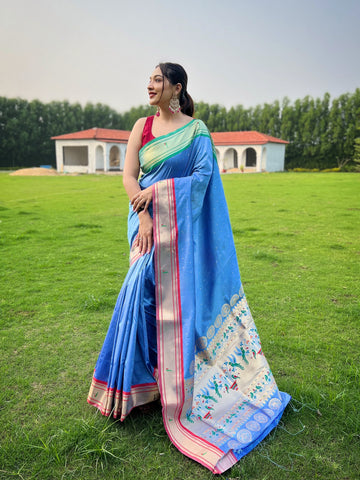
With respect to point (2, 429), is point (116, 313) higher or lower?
higher

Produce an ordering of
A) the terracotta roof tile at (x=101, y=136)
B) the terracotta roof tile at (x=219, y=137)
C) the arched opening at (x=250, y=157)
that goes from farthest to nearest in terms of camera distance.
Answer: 1. the arched opening at (x=250, y=157)
2. the terracotta roof tile at (x=219, y=137)
3. the terracotta roof tile at (x=101, y=136)

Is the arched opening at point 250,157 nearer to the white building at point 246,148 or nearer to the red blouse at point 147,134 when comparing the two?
the white building at point 246,148

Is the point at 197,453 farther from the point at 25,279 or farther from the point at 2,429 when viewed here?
the point at 25,279

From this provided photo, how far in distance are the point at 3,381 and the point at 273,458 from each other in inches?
72.6

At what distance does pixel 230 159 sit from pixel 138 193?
3637 centimetres

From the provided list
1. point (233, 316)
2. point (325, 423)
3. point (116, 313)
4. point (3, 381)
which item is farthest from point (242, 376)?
point (3, 381)

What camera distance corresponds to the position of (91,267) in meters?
5.56

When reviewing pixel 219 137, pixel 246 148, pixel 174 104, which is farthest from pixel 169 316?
pixel 219 137

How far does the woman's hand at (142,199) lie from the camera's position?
7.54ft

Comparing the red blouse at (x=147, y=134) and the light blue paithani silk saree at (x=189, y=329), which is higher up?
the red blouse at (x=147, y=134)

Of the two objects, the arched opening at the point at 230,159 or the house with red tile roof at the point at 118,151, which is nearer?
the house with red tile roof at the point at 118,151

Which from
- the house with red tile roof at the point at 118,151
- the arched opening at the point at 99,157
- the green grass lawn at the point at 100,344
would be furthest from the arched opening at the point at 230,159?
the green grass lawn at the point at 100,344

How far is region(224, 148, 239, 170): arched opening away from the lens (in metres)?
37.0

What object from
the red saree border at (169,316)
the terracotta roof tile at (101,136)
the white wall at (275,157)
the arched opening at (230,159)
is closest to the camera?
the red saree border at (169,316)
